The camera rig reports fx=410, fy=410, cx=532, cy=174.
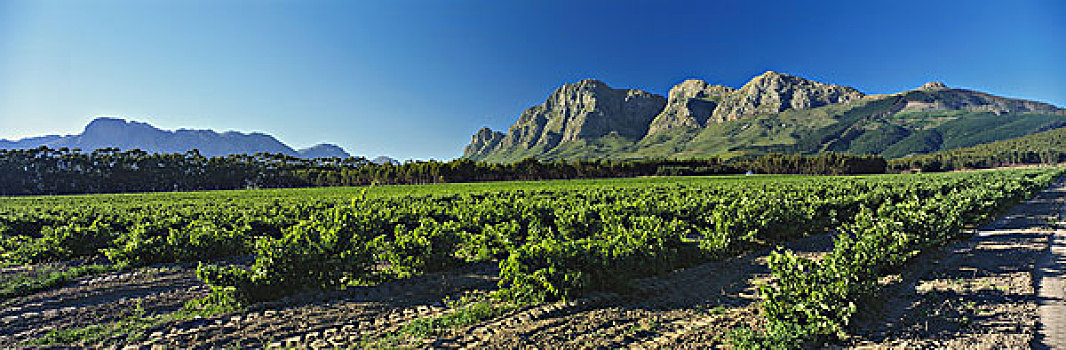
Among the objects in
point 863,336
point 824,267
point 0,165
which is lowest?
point 863,336

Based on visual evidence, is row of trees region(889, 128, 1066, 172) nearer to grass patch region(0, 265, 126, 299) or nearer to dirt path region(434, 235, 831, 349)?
dirt path region(434, 235, 831, 349)

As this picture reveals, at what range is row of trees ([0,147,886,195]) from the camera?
115 meters

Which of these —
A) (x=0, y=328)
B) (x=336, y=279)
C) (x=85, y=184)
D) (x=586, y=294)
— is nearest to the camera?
(x=0, y=328)

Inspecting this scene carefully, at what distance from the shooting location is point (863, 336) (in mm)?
7984

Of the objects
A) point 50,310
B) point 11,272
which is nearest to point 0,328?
point 50,310

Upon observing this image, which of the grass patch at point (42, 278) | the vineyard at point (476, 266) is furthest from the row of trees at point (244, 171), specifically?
the grass patch at point (42, 278)

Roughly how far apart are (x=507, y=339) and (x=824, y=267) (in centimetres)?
704

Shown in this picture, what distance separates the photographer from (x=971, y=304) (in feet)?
31.2

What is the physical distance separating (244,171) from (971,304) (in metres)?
160

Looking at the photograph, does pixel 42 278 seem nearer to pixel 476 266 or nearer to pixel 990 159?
pixel 476 266

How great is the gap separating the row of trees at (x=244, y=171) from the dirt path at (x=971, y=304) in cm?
10902

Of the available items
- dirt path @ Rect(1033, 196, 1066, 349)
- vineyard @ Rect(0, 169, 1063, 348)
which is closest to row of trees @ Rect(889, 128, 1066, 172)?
vineyard @ Rect(0, 169, 1063, 348)

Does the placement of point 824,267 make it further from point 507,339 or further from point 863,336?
point 507,339

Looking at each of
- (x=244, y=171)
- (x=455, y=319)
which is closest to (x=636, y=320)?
(x=455, y=319)
